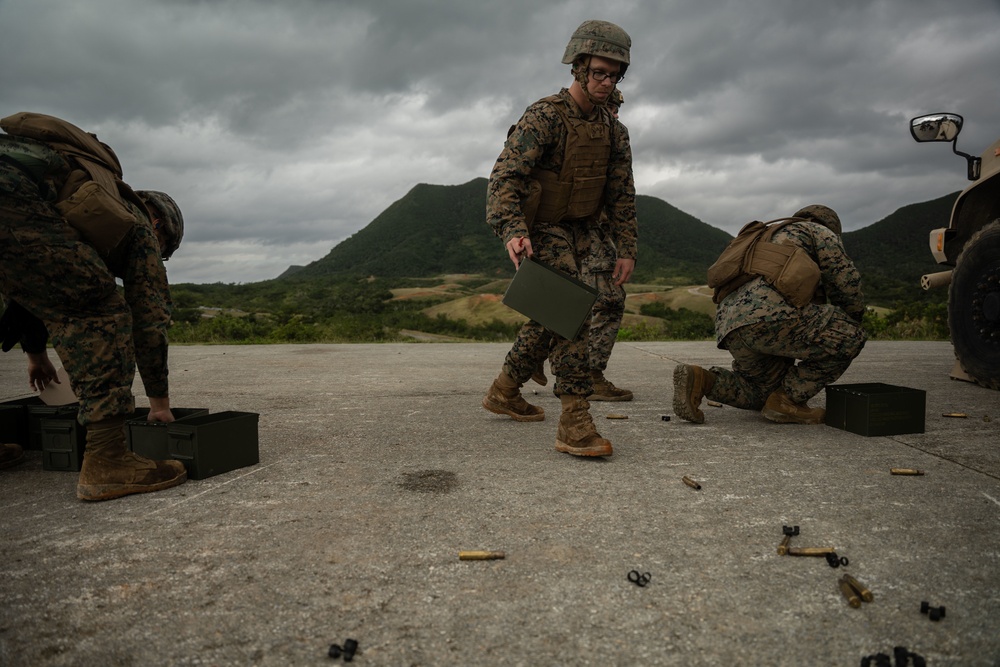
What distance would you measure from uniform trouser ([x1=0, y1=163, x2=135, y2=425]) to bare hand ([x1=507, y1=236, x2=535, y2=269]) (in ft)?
6.24

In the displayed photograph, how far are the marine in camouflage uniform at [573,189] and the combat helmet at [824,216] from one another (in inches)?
48.0

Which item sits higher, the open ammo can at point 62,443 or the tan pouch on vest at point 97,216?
the tan pouch on vest at point 97,216

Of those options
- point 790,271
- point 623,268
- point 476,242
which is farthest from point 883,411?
point 476,242

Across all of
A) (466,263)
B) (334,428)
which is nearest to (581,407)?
(334,428)

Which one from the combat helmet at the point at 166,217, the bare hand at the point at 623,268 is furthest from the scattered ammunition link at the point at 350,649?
the bare hand at the point at 623,268

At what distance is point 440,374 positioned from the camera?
7031 millimetres

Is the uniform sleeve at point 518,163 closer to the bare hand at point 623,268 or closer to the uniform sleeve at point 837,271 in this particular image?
the bare hand at point 623,268

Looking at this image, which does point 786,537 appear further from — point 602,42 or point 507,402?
point 602,42

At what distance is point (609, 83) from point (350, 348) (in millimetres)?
7513

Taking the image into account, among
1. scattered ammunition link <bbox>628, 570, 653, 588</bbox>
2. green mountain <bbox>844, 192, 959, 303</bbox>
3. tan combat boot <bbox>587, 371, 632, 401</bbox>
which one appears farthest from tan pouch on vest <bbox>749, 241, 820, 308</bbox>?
green mountain <bbox>844, 192, 959, 303</bbox>

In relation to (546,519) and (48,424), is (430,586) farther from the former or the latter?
(48,424)

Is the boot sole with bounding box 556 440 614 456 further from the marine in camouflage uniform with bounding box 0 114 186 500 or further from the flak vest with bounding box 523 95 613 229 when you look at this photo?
the marine in camouflage uniform with bounding box 0 114 186 500

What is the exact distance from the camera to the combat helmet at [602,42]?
3598mm

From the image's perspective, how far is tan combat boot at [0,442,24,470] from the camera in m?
3.41
